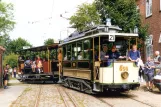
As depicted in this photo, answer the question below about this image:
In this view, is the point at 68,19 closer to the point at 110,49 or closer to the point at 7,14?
the point at 110,49

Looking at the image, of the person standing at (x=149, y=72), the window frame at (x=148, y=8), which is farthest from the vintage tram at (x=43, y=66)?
the person standing at (x=149, y=72)

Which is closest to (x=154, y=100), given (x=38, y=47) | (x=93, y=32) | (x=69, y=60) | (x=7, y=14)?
(x=93, y=32)

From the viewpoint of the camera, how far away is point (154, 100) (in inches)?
559

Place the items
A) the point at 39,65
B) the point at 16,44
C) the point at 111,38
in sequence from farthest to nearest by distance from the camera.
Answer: the point at 16,44, the point at 39,65, the point at 111,38

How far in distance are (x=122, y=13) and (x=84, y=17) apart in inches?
536

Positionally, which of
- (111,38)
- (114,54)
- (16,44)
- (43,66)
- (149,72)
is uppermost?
(16,44)

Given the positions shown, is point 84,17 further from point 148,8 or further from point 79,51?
point 79,51

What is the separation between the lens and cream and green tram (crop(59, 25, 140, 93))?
15562mm

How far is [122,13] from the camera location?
2314cm

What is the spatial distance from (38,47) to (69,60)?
7.19m

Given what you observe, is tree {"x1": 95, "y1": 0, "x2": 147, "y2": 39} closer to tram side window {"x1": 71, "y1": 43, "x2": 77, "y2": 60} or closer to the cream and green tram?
tram side window {"x1": 71, "y1": 43, "x2": 77, "y2": 60}

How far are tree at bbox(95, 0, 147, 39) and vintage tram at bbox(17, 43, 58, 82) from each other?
4224 millimetres

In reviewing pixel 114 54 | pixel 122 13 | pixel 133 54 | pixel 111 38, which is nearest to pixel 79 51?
pixel 114 54

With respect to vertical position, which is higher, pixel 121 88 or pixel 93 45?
pixel 93 45
